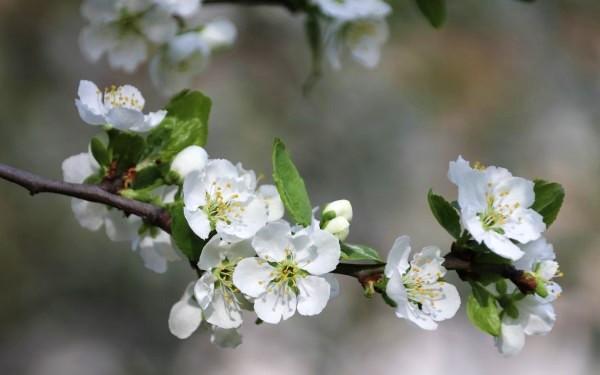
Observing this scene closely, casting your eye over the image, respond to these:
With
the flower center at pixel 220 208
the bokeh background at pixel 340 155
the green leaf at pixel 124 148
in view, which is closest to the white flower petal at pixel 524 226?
the flower center at pixel 220 208

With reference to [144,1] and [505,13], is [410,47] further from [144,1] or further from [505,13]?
[144,1]

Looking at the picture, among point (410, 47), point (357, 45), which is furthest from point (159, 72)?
point (410, 47)

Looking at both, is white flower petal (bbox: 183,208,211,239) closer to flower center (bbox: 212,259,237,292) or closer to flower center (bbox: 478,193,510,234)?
flower center (bbox: 212,259,237,292)

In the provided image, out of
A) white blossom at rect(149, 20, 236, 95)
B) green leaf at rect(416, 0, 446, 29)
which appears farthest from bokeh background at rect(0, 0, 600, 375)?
green leaf at rect(416, 0, 446, 29)

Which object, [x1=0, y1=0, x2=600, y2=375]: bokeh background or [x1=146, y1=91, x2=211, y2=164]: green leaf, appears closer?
[x1=146, y1=91, x2=211, y2=164]: green leaf

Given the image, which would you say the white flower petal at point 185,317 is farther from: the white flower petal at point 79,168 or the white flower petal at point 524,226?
the white flower petal at point 524,226
